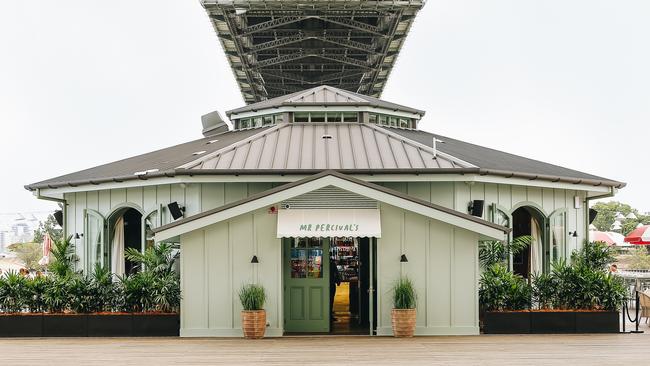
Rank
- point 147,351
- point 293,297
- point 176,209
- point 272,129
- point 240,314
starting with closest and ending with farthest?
point 147,351 → point 240,314 → point 293,297 → point 176,209 → point 272,129

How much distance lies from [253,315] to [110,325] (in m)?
2.83

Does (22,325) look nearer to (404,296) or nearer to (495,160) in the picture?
(404,296)

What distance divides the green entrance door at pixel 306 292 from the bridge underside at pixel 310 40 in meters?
22.3

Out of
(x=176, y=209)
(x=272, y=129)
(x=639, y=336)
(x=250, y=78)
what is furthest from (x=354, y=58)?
(x=639, y=336)

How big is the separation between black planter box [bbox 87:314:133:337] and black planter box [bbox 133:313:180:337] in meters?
0.13

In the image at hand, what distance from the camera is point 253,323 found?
14.4m

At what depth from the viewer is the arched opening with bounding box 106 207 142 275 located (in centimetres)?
1959

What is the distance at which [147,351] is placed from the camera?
13.0 m

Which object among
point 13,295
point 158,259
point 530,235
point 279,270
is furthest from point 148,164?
point 530,235

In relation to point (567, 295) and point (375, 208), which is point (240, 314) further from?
point (567, 295)

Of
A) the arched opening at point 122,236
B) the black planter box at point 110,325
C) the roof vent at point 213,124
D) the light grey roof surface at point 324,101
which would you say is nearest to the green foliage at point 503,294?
the black planter box at point 110,325

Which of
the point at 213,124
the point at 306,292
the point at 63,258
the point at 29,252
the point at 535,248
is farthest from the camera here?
the point at 29,252

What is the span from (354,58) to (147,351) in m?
36.6

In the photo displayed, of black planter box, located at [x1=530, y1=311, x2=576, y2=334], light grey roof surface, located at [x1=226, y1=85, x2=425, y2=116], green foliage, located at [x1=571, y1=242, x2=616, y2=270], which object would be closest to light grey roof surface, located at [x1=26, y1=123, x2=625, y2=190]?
light grey roof surface, located at [x1=226, y1=85, x2=425, y2=116]
